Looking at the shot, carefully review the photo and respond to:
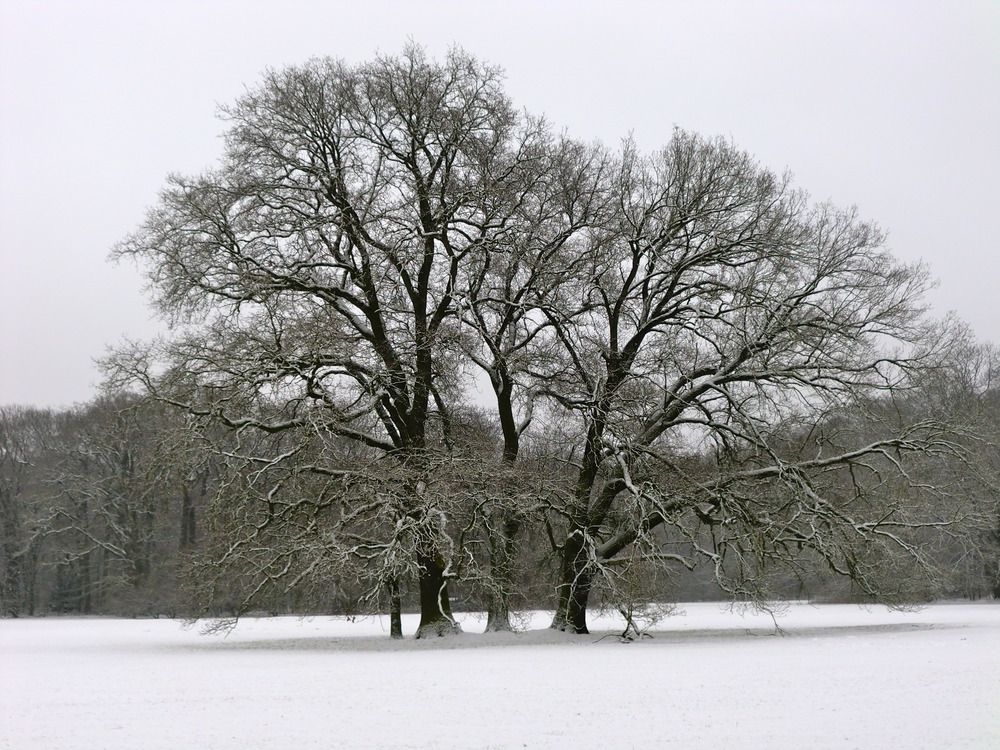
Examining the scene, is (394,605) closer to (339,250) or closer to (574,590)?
(574,590)

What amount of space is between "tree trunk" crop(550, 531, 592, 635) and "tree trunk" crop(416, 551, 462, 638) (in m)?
2.61

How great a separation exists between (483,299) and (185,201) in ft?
23.6

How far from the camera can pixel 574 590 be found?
940 inches

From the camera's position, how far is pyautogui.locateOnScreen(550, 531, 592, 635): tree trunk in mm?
23859

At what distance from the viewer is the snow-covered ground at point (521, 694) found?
1041cm

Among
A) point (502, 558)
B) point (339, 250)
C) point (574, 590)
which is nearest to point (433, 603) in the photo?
point (502, 558)

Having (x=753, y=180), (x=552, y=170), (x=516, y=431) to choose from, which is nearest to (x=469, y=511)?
(x=516, y=431)

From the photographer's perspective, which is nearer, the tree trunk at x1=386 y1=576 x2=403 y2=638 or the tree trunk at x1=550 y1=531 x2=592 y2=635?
the tree trunk at x1=386 y1=576 x2=403 y2=638

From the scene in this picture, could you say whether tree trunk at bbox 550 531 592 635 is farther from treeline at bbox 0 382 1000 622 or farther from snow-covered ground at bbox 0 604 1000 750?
snow-covered ground at bbox 0 604 1000 750

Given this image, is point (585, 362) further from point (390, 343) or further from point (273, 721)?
point (273, 721)

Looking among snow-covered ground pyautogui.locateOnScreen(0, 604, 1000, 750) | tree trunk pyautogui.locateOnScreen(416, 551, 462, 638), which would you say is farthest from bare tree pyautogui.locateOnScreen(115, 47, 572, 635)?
snow-covered ground pyautogui.locateOnScreen(0, 604, 1000, 750)

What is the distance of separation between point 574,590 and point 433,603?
11.9ft

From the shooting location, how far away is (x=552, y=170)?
24.4m

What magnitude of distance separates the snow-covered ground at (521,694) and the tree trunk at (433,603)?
967mm
